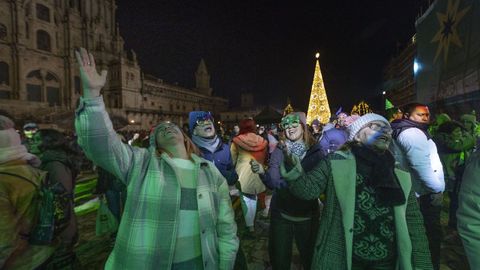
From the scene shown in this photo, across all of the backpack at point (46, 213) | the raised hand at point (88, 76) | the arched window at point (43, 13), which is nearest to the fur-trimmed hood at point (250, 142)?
the backpack at point (46, 213)

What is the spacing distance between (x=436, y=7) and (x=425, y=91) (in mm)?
4153

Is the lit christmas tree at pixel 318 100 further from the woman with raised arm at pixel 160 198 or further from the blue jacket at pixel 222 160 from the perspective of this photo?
the woman with raised arm at pixel 160 198

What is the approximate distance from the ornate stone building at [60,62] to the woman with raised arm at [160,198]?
84.2 ft

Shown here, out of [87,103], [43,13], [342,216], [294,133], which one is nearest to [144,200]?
[87,103]

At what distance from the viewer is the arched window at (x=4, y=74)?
34.6m

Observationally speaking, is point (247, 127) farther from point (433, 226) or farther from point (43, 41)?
point (43, 41)

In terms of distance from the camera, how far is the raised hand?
68.3 inches

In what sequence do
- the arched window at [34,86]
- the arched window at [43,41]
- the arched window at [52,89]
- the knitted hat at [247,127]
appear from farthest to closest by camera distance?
1. the arched window at [52,89]
2. the arched window at [43,41]
3. the arched window at [34,86]
4. the knitted hat at [247,127]

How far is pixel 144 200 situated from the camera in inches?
75.7

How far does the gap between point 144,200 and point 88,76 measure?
3.25 feet

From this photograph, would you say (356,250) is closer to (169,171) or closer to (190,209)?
(190,209)

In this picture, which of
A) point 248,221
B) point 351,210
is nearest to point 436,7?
Answer: point 248,221

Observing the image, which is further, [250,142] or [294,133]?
[250,142]

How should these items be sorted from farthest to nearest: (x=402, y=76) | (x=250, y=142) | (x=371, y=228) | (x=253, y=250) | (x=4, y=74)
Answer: (x=402, y=76) → (x=4, y=74) → (x=250, y=142) → (x=253, y=250) → (x=371, y=228)
